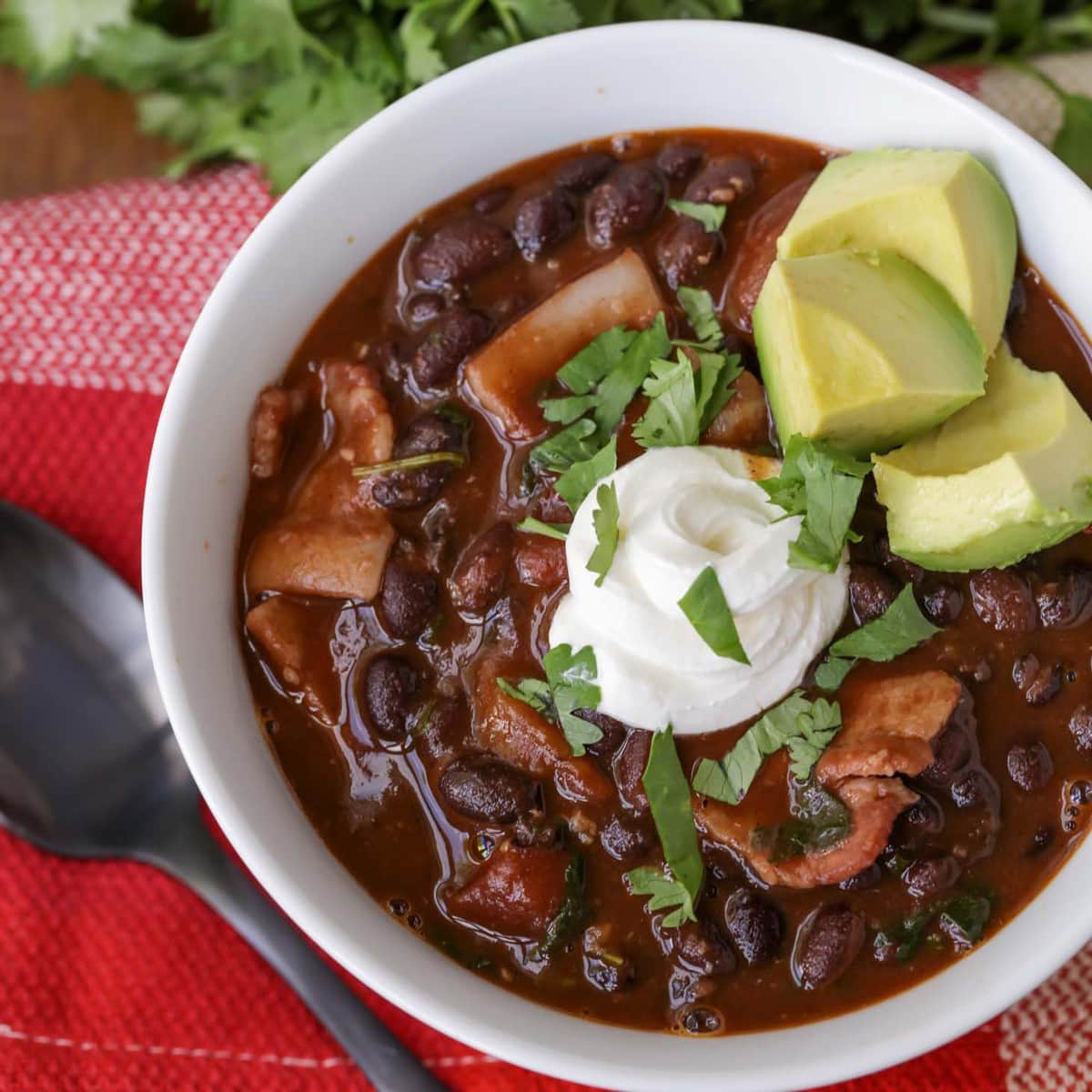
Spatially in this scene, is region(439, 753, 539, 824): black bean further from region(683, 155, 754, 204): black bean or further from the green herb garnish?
region(683, 155, 754, 204): black bean

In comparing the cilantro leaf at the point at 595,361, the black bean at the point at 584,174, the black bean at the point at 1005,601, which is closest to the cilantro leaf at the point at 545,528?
the cilantro leaf at the point at 595,361

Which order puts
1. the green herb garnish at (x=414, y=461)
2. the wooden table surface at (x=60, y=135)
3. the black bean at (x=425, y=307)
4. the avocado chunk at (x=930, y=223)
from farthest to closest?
the wooden table surface at (x=60, y=135)
the black bean at (x=425, y=307)
the green herb garnish at (x=414, y=461)
the avocado chunk at (x=930, y=223)

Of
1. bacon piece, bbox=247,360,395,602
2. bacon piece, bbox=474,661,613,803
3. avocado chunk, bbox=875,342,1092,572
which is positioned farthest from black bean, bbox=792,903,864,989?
bacon piece, bbox=247,360,395,602

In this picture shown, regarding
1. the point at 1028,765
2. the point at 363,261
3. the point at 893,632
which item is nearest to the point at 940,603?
the point at 893,632

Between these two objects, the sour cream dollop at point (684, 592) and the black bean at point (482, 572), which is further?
the black bean at point (482, 572)

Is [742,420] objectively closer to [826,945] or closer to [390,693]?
[390,693]

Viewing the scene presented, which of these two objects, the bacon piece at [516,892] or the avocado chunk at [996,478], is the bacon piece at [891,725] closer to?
the avocado chunk at [996,478]
